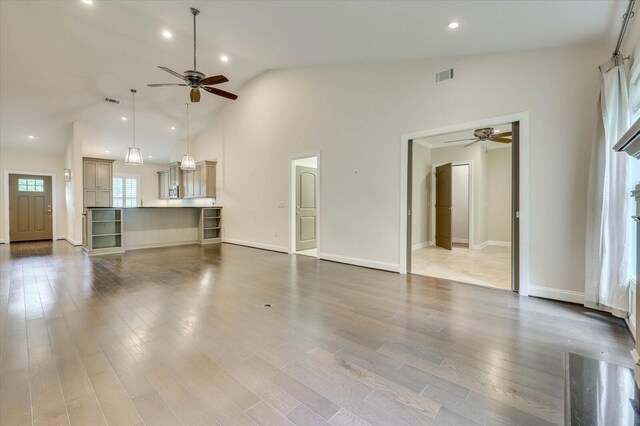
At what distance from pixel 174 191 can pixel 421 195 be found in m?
8.17

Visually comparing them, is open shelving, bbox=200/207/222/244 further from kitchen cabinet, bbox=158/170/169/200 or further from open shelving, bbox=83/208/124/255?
kitchen cabinet, bbox=158/170/169/200

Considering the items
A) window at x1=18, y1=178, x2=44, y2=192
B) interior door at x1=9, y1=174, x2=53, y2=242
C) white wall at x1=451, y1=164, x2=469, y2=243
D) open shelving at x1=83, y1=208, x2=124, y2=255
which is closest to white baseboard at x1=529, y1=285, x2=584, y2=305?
white wall at x1=451, y1=164, x2=469, y2=243

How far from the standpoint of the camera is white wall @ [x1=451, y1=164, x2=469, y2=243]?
27.1ft

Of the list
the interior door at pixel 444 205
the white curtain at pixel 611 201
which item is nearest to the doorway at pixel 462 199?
the interior door at pixel 444 205

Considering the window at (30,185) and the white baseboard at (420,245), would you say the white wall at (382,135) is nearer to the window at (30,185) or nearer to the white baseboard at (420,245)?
the white baseboard at (420,245)

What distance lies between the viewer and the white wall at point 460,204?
27.1 feet

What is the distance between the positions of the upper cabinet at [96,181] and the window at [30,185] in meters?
2.66

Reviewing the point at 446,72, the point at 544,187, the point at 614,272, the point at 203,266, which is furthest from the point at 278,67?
the point at 614,272

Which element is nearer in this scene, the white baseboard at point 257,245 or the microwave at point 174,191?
the white baseboard at point 257,245

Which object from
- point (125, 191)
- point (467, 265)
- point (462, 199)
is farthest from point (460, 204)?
point (125, 191)

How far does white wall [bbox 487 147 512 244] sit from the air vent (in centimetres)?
492

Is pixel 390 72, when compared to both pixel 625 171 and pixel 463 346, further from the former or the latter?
pixel 463 346

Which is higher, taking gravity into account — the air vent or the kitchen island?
the air vent

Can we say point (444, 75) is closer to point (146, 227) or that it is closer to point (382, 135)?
point (382, 135)
